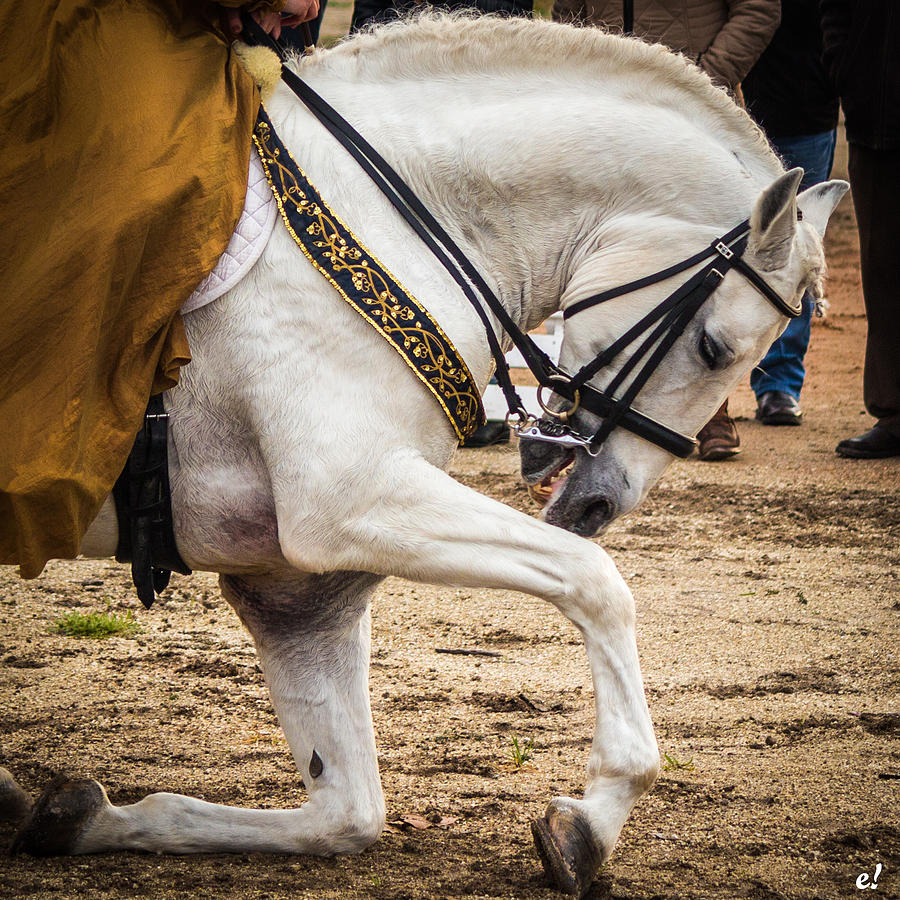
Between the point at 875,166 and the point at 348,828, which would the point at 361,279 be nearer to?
the point at 348,828

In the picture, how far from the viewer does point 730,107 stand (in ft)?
8.99

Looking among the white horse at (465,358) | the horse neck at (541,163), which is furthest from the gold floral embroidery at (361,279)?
the horse neck at (541,163)

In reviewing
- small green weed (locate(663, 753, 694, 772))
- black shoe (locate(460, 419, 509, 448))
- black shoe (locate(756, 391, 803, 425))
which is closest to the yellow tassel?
small green weed (locate(663, 753, 694, 772))

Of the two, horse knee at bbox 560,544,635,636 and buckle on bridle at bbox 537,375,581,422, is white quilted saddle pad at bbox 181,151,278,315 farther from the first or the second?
horse knee at bbox 560,544,635,636

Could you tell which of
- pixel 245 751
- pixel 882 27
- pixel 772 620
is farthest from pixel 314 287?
pixel 882 27

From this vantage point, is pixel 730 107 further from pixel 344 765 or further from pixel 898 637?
pixel 898 637

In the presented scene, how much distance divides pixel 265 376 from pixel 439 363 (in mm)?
344

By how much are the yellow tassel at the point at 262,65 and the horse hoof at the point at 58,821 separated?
160 centimetres

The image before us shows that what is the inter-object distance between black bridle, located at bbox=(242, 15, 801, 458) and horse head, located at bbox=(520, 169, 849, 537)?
0.02 metres

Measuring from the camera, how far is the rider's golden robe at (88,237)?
7.66 feet

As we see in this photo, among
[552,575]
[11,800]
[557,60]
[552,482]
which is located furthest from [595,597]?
[11,800]

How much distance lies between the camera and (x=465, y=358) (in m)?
2.57

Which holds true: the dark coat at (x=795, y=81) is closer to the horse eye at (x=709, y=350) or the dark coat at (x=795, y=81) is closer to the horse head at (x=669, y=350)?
the horse head at (x=669, y=350)

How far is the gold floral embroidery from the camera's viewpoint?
2.46 meters
